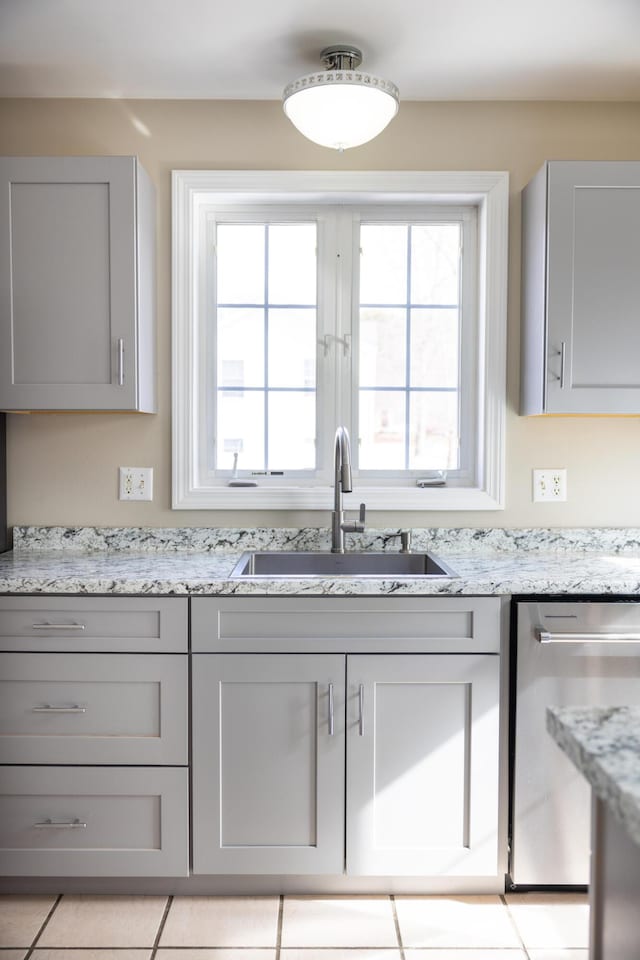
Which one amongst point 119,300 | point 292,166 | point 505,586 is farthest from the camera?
point 292,166

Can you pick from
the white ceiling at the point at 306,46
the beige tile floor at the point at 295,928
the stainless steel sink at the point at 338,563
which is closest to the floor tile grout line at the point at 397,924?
the beige tile floor at the point at 295,928

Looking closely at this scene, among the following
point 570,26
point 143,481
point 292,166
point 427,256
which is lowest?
point 143,481

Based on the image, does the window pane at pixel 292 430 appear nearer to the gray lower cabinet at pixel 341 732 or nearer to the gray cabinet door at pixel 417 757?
the gray lower cabinet at pixel 341 732

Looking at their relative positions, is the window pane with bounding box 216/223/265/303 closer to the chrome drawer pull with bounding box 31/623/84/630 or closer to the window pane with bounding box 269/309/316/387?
the window pane with bounding box 269/309/316/387

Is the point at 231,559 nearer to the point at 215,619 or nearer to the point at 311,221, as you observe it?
the point at 215,619

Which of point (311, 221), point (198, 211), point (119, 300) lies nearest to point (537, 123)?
point (311, 221)

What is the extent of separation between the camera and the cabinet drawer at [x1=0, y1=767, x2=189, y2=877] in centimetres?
201

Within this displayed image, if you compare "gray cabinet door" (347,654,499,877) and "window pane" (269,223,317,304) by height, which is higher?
"window pane" (269,223,317,304)

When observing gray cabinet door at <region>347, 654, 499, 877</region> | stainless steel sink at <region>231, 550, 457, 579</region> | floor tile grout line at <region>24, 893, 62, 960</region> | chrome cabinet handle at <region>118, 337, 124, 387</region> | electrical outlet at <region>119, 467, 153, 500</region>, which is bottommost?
floor tile grout line at <region>24, 893, 62, 960</region>

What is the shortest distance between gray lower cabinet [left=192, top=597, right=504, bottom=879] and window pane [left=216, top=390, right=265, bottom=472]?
2.50 feet

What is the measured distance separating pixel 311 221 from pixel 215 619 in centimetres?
142

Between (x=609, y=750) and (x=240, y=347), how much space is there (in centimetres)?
207

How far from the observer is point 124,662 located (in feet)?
6.59

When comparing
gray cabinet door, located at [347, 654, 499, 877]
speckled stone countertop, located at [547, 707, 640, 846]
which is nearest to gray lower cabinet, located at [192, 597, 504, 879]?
gray cabinet door, located at [347, 654, 499, 877]
